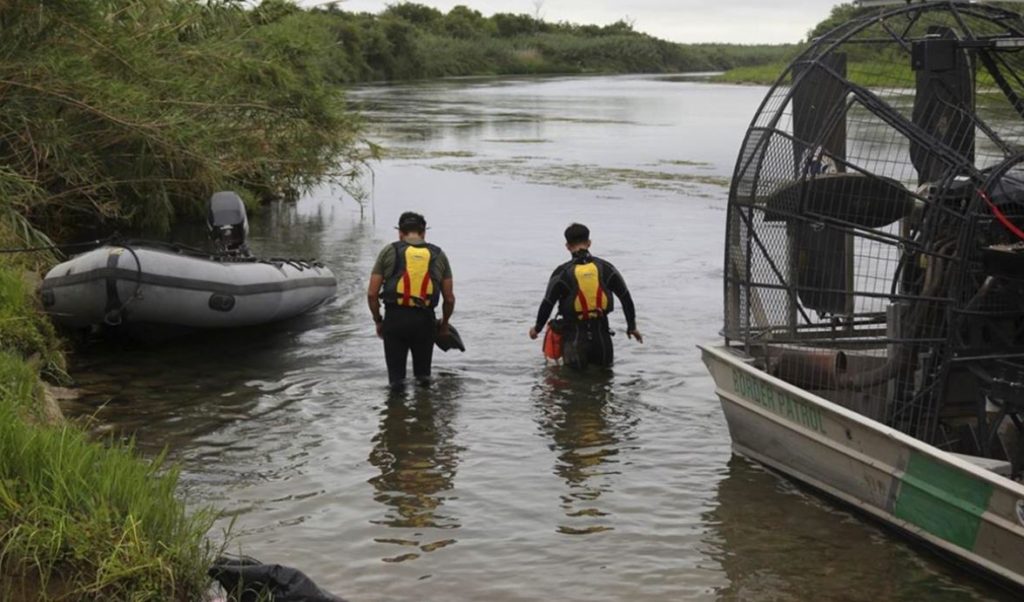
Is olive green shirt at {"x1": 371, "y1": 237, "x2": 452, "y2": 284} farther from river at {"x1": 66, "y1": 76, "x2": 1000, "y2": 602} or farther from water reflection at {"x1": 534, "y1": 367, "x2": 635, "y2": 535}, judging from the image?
water reflection at {"x1": 534, "y1": 367, "x2": 635, "y2": 535}

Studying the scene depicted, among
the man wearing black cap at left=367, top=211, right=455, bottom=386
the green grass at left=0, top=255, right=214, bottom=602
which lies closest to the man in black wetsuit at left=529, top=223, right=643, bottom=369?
the man wearing black cap at left=367, top=211, right=455, bottom=386

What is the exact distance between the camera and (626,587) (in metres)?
7.23

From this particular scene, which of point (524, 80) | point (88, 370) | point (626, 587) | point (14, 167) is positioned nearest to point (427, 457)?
point (626, 587)

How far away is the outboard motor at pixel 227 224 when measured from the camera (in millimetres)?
13672

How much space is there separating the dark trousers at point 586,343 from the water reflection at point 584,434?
7.4 inches

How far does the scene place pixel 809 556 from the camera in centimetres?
762

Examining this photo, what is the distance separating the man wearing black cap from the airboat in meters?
2.36

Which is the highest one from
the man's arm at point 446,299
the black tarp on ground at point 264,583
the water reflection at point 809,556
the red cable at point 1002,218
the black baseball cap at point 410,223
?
the red cable at point 1002,218

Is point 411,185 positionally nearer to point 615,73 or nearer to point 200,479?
point 200,479

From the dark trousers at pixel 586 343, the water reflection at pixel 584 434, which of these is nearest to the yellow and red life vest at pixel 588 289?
the dark trousers at pixel 586 343

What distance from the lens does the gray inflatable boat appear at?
39.0ft

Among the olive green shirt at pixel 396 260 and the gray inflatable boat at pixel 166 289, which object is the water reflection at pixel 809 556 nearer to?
the olive green shirt at pixel 396 260

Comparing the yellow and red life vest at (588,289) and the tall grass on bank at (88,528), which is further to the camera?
the yellow and red life vest at (588,289)

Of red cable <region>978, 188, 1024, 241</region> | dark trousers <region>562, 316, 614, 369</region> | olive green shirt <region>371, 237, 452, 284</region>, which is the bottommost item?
dark trousers <region>562, 316, 614, 369</region>
